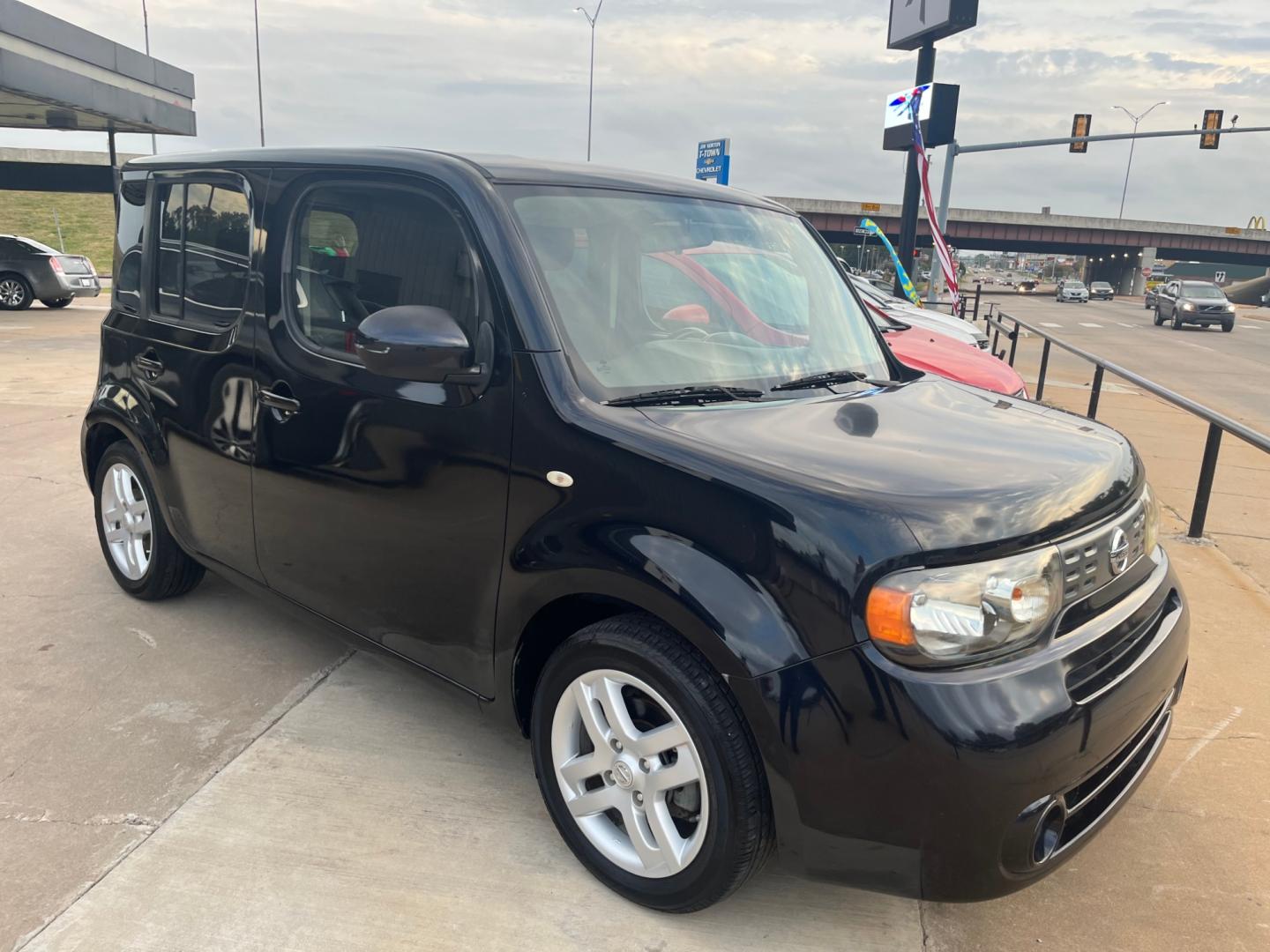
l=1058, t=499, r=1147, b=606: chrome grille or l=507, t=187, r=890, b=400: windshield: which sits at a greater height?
l=507, t=187, r=890, b=400: windshield

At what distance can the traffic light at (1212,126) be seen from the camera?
27.3 m

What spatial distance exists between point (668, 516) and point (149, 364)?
2.66 m

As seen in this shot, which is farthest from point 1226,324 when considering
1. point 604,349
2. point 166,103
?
point 604,349

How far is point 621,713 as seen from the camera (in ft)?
7.79

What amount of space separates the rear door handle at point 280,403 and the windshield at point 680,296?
101 centimetres

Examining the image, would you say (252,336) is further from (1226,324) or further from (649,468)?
(1226,324)

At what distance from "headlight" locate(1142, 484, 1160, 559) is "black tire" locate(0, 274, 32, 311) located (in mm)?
21319

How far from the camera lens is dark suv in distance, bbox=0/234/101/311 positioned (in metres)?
18.6

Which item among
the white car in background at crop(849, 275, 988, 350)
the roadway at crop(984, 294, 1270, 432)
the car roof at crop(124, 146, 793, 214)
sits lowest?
the roadway at crop(984, 294, 1270, 432)

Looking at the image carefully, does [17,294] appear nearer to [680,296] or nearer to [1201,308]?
[680,296]

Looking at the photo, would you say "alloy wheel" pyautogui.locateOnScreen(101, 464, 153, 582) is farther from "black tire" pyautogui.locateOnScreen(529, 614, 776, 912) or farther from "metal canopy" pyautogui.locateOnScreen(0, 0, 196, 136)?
"metal canopy" pyautogui.locateOnScreen(0, 0, 196, 136)

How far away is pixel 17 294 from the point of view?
19.0m

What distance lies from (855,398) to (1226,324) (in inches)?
1357

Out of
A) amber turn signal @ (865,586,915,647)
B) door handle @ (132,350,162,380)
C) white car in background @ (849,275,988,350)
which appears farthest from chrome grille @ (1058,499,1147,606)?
white car in background @ (849,275,988,350)
